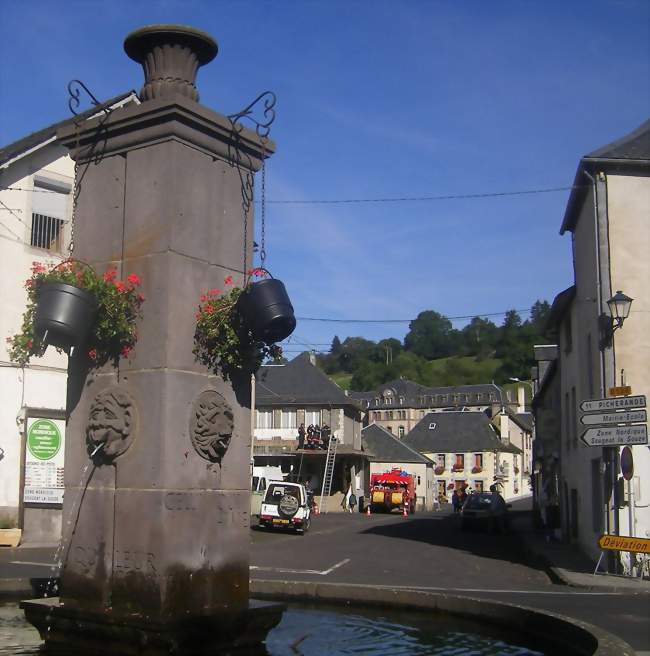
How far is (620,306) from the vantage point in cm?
1798

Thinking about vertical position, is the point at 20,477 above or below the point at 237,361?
below

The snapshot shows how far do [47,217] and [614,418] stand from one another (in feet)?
48.2

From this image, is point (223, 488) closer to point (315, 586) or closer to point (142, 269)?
point (142, 269)

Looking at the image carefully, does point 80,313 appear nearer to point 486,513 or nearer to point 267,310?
point 267,310

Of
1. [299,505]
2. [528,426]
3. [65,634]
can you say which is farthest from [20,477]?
[528,426]

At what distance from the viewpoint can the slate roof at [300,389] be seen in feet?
195

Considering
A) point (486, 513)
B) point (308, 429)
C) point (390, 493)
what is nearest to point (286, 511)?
point (486, 513)

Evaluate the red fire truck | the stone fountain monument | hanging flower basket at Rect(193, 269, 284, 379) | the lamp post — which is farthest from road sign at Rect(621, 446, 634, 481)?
the red fire truck

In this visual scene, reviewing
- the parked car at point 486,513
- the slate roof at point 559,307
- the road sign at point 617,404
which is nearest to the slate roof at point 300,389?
the parked car at point 486,513

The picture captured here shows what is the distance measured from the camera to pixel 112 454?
6957 mm

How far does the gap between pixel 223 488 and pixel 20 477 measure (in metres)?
16.3

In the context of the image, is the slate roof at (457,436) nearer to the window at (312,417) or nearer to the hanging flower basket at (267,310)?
the window at (312,417)

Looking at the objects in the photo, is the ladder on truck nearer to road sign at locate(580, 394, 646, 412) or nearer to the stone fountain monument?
road sign at locate(580, 394, 646, 412)

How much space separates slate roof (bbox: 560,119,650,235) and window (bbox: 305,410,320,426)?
129 ft
